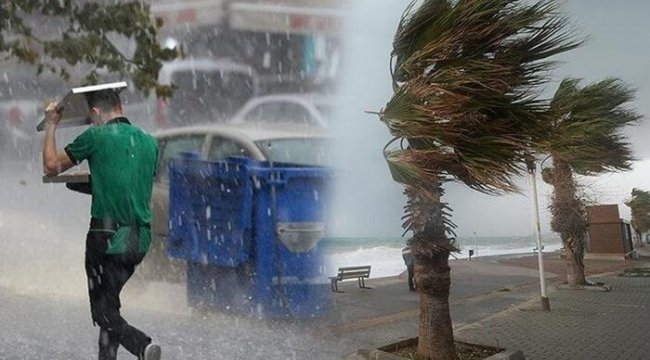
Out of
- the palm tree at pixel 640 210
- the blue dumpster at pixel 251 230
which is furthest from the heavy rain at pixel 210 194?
the palm tree at pixel 640 210

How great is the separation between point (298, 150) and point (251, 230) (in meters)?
0.88

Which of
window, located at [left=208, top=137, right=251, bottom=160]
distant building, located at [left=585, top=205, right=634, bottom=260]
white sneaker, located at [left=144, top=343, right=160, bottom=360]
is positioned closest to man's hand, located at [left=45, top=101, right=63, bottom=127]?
white sneaker, located at [left=144, top=343, right=160, bottom=360]

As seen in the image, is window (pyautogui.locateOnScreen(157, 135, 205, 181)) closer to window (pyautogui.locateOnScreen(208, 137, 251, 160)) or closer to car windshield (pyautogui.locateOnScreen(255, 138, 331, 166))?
window (pyautogui.locateOnScreen(208, 137, 251, 160))

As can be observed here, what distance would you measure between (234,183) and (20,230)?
2.76 metres

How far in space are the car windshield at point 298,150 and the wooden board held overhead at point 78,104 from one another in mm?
2275

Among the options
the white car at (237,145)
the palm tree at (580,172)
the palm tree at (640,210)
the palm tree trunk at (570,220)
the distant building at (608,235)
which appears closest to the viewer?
the white car at (237,145)

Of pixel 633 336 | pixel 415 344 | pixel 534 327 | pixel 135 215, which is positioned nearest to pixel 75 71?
pixel 135 215

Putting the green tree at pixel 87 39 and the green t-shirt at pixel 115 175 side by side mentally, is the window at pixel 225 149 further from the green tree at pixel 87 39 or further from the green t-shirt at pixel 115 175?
the green t-shirt at pixel 115 175

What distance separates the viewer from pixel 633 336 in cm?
650

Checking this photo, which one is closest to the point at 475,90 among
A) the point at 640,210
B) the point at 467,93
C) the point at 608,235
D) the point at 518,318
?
the point at 467,93

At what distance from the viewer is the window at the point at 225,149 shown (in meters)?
4.92

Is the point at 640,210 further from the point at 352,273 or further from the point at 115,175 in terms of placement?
the point at 115,175

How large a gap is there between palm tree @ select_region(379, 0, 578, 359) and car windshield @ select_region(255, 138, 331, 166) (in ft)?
2.59

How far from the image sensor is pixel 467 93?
408cm
